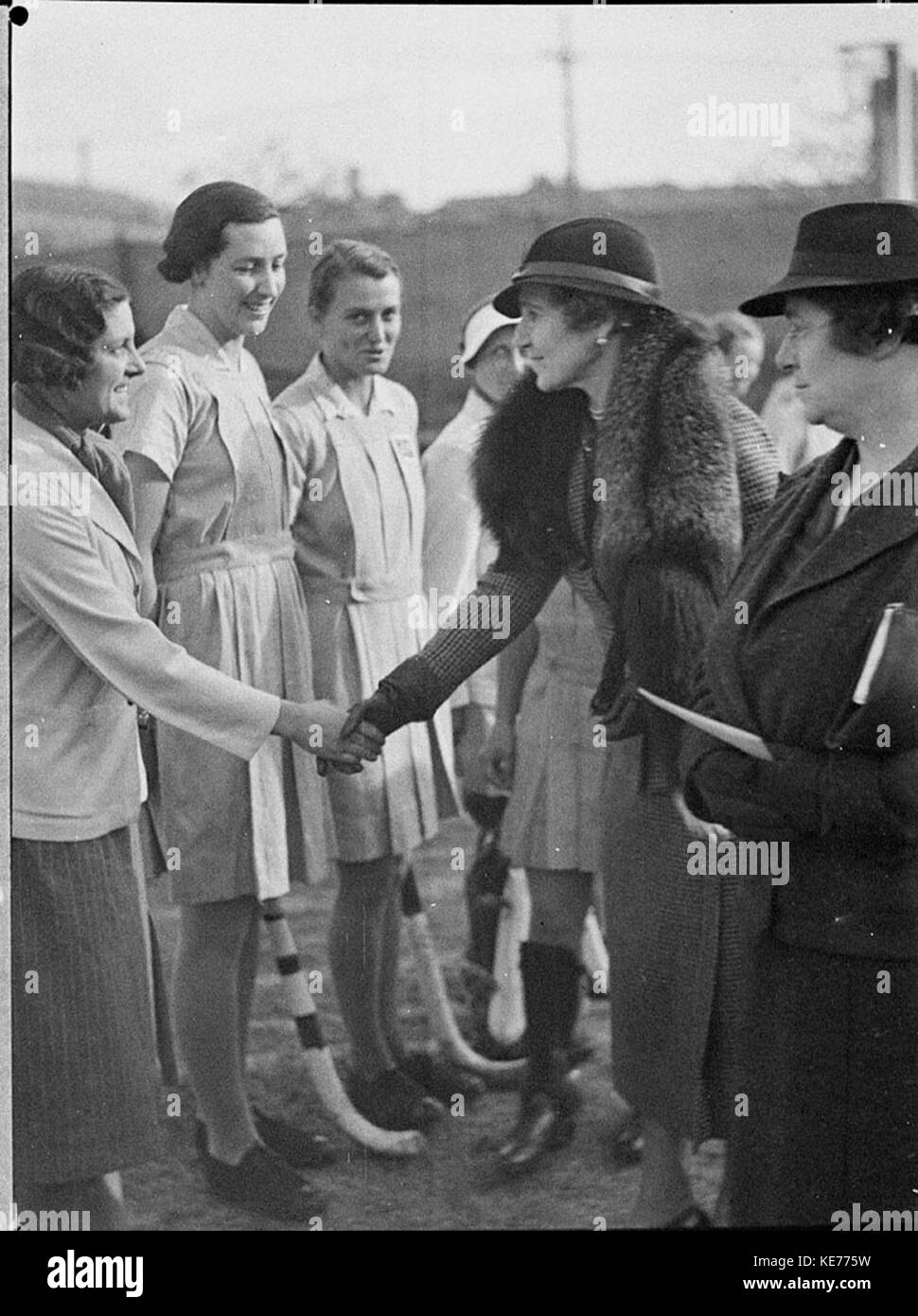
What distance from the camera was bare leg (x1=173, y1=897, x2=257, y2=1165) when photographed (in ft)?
11.3

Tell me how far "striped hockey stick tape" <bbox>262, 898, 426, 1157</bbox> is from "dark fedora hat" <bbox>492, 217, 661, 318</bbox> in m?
1.39

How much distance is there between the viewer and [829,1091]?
10.3ft

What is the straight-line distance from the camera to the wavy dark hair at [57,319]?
3373mm

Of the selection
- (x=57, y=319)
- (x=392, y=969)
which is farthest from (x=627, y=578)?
(x=57, y=319)

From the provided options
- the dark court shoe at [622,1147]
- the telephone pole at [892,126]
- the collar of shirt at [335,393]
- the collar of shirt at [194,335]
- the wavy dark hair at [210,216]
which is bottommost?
the dark court shoe at [622,1147]

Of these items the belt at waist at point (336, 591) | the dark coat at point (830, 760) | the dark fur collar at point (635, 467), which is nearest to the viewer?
the dark coat at point (830, 760)

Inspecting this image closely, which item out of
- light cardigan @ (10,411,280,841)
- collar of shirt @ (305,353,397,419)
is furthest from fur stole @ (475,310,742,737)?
light cardigan @ (10,411,280,841)

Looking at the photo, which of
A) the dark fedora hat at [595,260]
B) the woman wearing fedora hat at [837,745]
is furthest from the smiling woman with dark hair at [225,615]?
the woman wearing fedora hat at [837,745]

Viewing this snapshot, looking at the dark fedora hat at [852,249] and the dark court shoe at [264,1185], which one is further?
the dark court shoe at [264,1185]

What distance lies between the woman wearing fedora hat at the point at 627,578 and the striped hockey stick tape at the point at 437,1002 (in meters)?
0.07

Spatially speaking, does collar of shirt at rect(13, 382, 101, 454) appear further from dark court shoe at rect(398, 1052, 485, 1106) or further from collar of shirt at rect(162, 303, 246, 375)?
dark court shoe at rect(398, 1052, 485, 1106)

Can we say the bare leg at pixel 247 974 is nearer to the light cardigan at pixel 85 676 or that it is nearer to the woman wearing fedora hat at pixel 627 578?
the light cardigan at pixel 85 676
